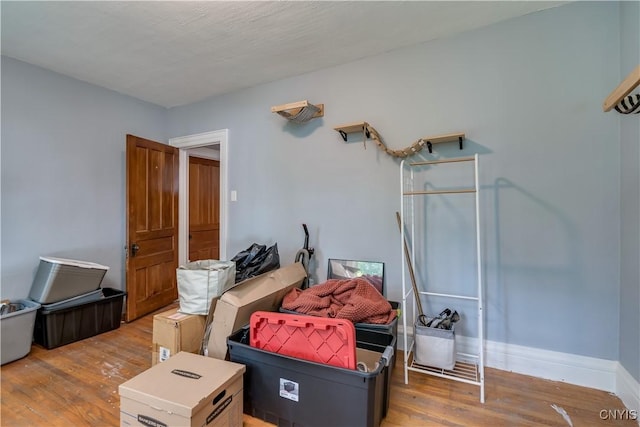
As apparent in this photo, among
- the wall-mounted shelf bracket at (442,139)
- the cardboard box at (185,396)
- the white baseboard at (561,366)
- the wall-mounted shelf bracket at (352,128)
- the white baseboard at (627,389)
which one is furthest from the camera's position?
the wall-mounted shelf bracket at (352,128)

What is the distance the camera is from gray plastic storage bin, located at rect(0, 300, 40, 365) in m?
2.16

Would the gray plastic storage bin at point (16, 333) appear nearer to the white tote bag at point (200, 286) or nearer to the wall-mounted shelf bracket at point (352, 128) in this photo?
the white tote bag at point (200, 286)

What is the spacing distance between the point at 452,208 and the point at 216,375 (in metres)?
1.94

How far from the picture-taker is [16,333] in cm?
223

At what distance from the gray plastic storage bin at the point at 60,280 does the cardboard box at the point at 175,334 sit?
1199 mm

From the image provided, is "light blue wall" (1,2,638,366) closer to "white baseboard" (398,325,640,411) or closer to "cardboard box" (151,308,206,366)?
"white baseboard" (398,325,640,411)

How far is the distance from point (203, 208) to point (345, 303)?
118 inches

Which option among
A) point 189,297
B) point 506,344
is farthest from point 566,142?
point 189,297

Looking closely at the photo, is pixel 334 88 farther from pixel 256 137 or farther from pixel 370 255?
pixel 370 255

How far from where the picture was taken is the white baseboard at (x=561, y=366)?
1718mm

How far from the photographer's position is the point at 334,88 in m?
2.71

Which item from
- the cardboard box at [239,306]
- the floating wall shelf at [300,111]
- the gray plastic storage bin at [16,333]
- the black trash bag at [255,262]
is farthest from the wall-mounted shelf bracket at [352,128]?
the gray plastic storage bin at [16,333]

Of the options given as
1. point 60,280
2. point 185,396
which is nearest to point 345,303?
point 185,396

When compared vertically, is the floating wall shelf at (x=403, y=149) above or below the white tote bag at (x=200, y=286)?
above
